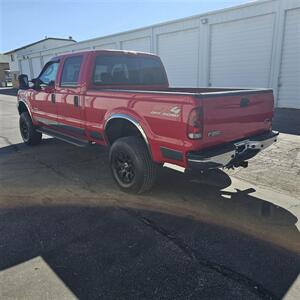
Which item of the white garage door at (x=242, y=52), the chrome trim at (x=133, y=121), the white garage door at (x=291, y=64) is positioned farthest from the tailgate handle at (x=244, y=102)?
the white garage door at (x=242, y=52)

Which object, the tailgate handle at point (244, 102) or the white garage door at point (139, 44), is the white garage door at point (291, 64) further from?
the tailgate handle at point (244, 102)

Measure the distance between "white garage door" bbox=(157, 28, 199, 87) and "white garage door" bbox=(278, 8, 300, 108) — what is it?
14.7 ft

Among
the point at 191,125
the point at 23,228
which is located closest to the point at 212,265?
the point at 191,125

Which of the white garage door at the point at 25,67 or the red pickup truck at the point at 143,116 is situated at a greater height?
the white garage door at the point at 25,67

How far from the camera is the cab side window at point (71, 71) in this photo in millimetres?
5090

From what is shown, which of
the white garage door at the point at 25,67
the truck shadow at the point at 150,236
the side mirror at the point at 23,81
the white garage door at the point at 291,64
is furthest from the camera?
the white garage door at the point at 25,67

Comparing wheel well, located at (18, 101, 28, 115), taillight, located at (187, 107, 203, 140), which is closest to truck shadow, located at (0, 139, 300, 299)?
taillight, located at (187, 107, 203, 140)

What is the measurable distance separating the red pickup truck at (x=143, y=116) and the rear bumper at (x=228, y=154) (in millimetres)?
11

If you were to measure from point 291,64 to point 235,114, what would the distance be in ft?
31.8

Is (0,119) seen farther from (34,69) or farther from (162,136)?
(34,69)

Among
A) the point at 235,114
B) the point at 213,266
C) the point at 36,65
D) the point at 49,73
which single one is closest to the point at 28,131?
the point at 49,73

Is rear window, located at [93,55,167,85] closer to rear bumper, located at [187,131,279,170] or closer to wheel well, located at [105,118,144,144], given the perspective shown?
wheel well, located at [105,118,144,144]

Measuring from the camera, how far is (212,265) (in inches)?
105

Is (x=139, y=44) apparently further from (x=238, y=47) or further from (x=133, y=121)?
(x=133, y=121)
